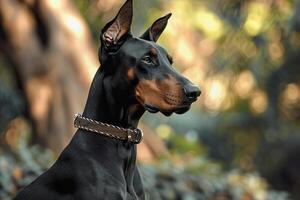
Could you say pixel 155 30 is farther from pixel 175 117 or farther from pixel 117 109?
pixel 175 117

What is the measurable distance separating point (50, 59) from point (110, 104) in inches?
309

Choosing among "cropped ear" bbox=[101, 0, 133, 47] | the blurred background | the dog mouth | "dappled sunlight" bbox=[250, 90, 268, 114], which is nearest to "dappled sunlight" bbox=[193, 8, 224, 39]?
"dappled sunlight" bbox=[250, 90, 268, 114]

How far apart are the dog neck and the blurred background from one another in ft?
13.3

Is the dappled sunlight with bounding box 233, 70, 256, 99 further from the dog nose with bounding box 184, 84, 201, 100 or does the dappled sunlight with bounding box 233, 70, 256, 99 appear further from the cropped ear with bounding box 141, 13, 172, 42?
the dog nose with bounding box 184, 84, 201, 100

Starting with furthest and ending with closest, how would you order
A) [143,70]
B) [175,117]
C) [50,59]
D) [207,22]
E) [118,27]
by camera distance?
[207,22], [175,117], [50,59], [118,27], [143,70]

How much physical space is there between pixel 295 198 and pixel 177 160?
590 cm

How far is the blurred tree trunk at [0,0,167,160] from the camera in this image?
12.0 m

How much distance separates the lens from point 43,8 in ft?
40.5

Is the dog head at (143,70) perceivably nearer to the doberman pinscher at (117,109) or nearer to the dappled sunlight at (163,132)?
the doberman pinscher at (117,109)

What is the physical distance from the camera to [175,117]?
19.2m

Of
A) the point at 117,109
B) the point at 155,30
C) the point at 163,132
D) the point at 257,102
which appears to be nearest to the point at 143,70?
the point at 117,109

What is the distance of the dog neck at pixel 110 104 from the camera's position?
434 cm

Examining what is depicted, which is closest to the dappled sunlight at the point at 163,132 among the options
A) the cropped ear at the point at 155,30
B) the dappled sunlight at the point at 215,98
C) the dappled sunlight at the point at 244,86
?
the dappled sunlight at the point at 244,86

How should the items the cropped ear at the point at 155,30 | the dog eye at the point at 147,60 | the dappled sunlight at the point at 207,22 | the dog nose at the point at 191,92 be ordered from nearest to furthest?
the dog nose at the point at 191,92
the dog eye at the point at 147,60
the cropped ear at the point at 155,30
the dappled sunlight at the point at 207,22
